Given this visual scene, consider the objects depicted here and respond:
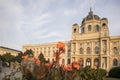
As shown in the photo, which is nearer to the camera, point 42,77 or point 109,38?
point 42,77

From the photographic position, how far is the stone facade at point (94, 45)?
5041 cm

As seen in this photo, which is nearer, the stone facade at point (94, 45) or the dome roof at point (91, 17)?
the stone facade at point (94, 45)

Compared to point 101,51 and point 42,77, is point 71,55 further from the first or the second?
point 42,77

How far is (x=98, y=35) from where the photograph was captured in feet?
178

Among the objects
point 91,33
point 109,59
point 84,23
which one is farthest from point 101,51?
point 84,23

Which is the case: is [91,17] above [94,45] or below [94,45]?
above

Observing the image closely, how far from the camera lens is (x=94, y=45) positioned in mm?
54125

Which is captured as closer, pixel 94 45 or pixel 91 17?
pixel 94 45

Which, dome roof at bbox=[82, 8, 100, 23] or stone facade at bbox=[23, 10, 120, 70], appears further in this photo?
dome roof at bbox=[82, 8, 100, 23]

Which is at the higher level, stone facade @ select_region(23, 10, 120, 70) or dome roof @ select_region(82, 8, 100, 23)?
dome roof @ select_region(82, 8, 100, 23)

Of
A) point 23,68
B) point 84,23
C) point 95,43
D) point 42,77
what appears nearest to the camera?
point 42,77

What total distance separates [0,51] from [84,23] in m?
39.6

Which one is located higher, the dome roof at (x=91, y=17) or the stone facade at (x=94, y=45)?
the dome roof at (x=91, y=17)

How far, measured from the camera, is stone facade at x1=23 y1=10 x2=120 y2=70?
50.4m
